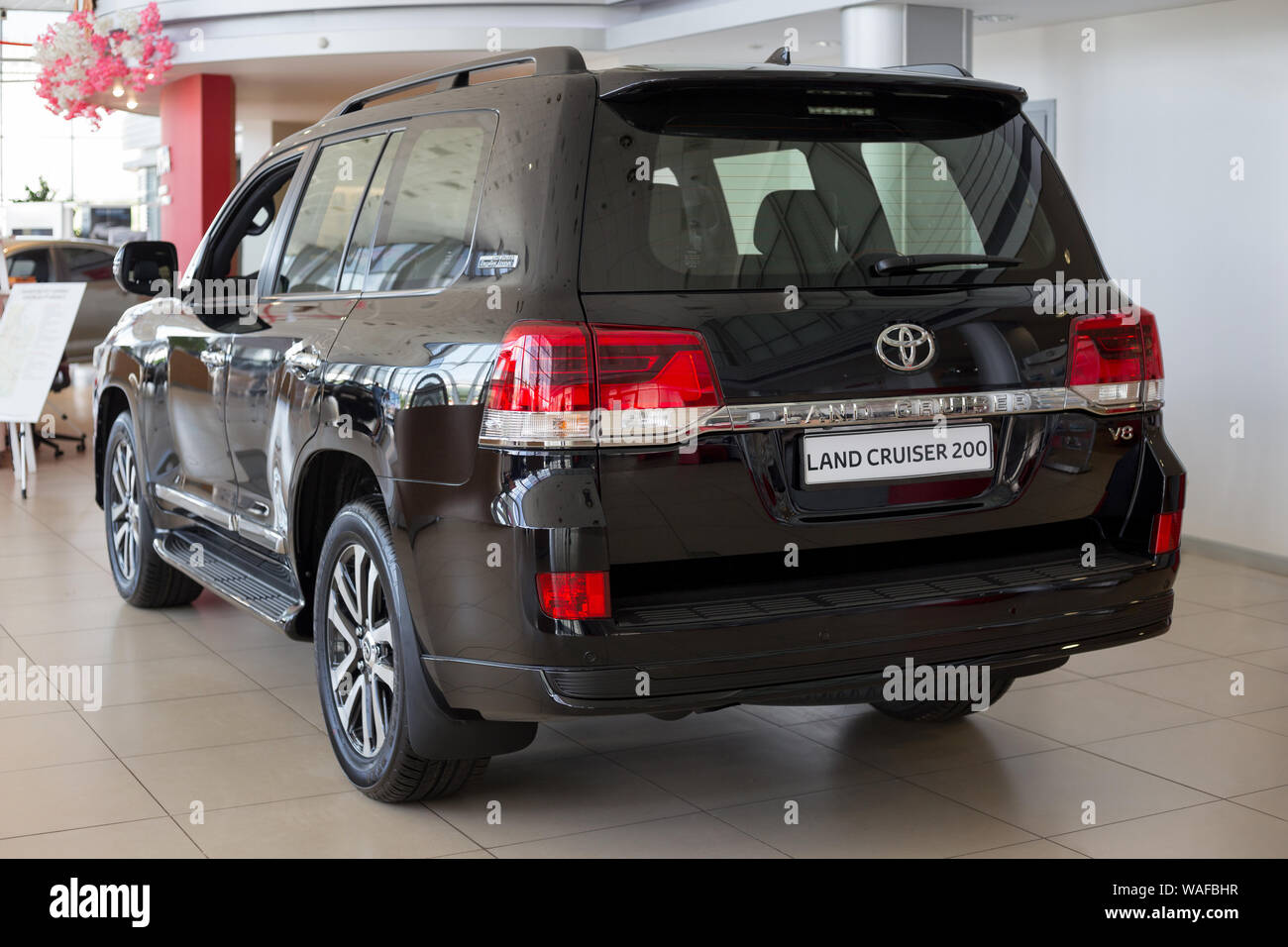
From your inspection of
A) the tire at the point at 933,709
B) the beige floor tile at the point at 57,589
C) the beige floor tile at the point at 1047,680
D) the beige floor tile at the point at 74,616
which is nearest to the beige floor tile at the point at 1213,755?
the tire at the point at 933,709

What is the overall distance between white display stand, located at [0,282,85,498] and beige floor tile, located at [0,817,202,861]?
543 centimetres

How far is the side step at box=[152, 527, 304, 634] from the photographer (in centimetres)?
382

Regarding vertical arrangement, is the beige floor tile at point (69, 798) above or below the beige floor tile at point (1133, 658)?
below

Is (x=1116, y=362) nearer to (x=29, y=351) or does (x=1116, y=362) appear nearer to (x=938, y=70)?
(x=938, y=70)

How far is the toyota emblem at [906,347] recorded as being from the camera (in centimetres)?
286

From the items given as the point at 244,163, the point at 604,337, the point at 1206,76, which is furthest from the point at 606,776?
the point at 244,163

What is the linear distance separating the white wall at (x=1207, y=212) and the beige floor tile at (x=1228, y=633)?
120cm

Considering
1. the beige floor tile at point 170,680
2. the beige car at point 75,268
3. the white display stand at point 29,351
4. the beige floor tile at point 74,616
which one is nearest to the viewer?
the beige floor tile at point 170,680

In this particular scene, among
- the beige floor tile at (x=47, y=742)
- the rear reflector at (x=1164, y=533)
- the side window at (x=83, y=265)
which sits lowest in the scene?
the beige floor tile at (x=47, y=742)

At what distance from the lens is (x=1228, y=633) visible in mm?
5133

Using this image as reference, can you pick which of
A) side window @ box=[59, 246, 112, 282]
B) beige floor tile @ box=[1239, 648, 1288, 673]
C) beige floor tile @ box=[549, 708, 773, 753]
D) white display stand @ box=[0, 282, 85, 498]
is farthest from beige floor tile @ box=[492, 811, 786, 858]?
side window @ box=[59, 246, 112, 282]

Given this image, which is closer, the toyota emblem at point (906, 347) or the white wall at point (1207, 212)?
the toyota emblem at point (906, 347)

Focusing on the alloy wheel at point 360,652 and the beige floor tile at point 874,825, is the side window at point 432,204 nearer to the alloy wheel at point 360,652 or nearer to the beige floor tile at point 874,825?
the alloy wheel at point 360,652

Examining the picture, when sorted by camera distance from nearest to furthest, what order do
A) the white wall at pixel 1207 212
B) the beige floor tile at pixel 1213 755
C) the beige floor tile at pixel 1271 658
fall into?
the beige floor tile at pixel 1213 755 → the beige floor tile at pixel 1271 658 → the white wall at pixel 1207 212
